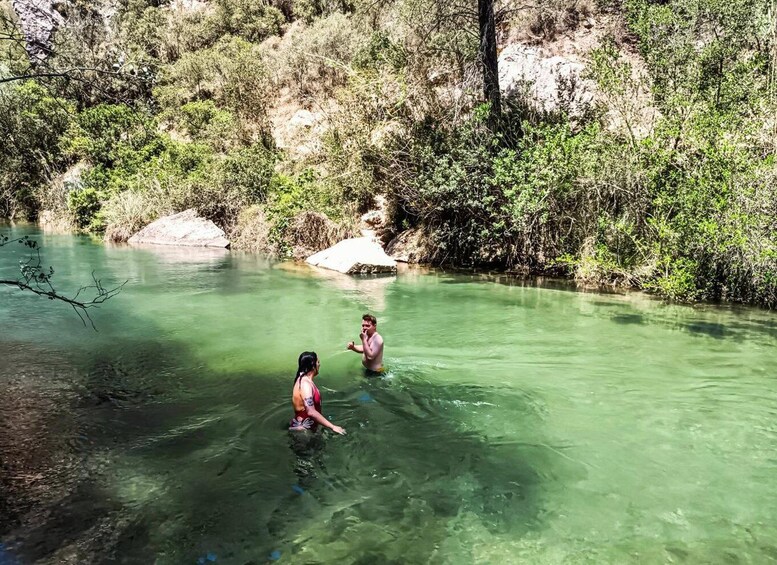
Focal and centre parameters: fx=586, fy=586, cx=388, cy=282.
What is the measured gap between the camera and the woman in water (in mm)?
6434

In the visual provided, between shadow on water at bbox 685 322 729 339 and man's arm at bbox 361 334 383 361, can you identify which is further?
shadow on water at bbox 685 322 729 339

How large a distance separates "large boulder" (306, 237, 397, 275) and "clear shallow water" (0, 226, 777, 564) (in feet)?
18.3

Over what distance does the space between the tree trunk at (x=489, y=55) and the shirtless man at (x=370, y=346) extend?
11235 mm

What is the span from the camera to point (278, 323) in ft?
40.2

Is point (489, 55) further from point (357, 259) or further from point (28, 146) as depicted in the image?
point (28, 146)

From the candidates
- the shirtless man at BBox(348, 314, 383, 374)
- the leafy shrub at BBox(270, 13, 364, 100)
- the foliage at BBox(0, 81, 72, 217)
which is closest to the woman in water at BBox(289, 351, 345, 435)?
the shirtless man at BBox(348, 314, 383, 374)

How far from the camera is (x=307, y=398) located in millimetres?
6445

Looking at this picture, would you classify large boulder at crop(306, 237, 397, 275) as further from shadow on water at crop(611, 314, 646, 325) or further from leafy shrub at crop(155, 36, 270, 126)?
leafy shrub at crop(155, 36, 270, 126)

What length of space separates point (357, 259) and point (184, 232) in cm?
1151

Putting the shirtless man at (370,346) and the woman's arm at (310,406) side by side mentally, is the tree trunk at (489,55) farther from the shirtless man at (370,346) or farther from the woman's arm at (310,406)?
the woman's arm at (310,406)

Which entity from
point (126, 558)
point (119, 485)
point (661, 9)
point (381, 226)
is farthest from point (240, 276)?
point (661, 9)

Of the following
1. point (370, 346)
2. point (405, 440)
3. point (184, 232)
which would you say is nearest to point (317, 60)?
point (184, 232)

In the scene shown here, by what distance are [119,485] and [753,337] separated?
10.4 m

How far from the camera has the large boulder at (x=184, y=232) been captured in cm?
2584
